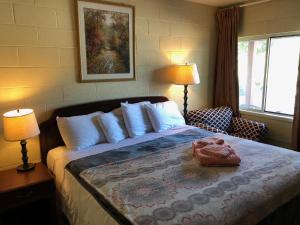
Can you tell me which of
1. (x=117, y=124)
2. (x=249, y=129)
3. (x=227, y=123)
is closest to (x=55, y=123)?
(x=117, y=124)

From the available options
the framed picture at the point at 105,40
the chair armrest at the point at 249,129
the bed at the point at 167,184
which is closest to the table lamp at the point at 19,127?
the bed at the point at 167,184

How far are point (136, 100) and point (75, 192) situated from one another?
1.55 metres

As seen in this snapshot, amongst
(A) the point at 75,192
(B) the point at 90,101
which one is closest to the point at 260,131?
(B) the point at 90,101

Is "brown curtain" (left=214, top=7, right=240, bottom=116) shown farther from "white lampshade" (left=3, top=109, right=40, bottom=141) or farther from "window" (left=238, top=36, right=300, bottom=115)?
"white lampshade" (left=3, top=109, right=40, bottom=141)

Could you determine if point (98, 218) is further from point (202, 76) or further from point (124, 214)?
point (202, 76)

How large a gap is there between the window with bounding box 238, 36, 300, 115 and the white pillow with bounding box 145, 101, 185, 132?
1.42 meters

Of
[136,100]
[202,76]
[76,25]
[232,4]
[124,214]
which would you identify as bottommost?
[124,214]

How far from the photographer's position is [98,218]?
147 centimetres

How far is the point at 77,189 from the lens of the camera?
5.97 ft

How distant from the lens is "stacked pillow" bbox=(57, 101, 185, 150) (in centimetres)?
239

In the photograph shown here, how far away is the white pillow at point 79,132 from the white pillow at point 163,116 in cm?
65

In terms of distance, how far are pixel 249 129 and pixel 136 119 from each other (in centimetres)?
167

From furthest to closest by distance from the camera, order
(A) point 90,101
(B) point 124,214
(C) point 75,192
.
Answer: (A) point 90,101
(C) point 75,192
(B) point 124,214

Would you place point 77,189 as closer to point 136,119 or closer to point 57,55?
point 136,119
